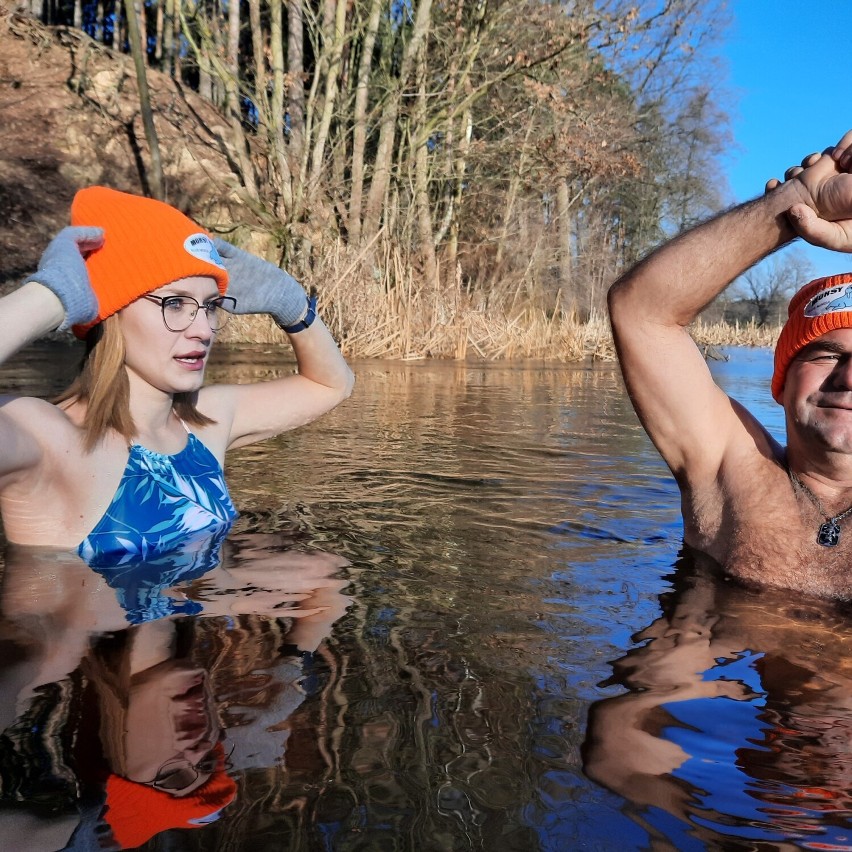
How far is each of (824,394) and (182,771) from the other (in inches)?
80.9

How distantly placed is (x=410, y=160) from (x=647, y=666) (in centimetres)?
1479

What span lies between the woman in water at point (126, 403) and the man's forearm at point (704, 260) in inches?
50.8

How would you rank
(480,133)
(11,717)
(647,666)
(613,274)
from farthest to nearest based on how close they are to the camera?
1. (613,274)
2. (480,133)
3. (647,666)
4. (11,717)

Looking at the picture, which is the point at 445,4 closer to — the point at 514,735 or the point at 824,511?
the point at 824,511

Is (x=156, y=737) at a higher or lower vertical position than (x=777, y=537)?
lower

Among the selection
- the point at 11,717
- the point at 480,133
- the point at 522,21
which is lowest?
the point at 11,717

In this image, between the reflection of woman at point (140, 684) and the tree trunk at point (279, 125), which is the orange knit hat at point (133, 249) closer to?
the reflection of woman at point (140, 684)

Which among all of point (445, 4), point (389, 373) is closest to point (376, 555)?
point (389, 373)

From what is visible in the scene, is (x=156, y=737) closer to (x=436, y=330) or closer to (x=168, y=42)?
(x=436, y=330)

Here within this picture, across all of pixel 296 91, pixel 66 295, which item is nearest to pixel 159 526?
pixel 66 295

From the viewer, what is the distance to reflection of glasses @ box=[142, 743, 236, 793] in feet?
4.52

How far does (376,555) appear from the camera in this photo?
9.87 ft

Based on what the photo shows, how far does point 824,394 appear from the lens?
2668 millimetres

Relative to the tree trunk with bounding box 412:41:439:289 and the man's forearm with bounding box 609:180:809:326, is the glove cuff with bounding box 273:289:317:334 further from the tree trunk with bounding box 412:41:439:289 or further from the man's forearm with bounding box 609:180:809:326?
the tree trunk with bounding box 412:41:439:289
